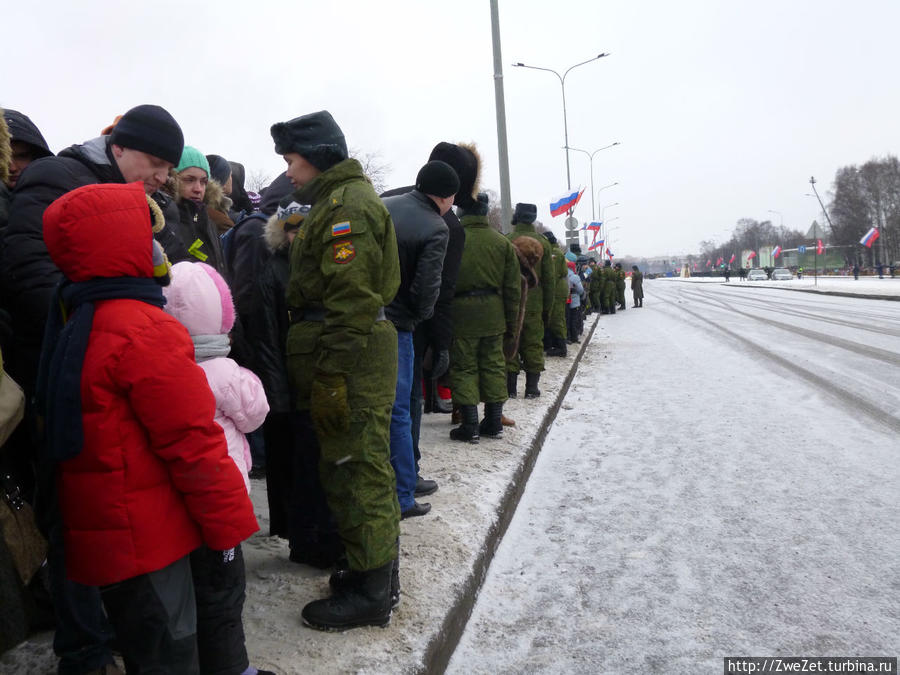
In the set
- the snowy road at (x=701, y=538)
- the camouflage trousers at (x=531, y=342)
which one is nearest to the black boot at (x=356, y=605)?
the snowy road at (x=701, y=538)

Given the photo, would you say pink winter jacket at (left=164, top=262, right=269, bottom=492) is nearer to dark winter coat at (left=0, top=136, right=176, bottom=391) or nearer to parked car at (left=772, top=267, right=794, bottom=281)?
dark winter coat at (left=0, top=136, right=176, bottom=391)

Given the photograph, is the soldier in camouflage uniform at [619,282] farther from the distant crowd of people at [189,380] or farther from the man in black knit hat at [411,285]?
the distant crowd of people at [189,380]

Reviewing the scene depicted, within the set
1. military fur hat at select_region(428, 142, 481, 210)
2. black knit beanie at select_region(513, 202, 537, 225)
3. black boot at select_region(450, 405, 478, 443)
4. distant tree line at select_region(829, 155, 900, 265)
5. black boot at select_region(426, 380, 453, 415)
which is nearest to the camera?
military fur hat at select_region(428, 142, 481, 210)

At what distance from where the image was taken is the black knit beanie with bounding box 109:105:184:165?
2.64 meters

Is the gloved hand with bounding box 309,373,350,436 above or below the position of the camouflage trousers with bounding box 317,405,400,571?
above

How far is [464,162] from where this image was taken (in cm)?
469

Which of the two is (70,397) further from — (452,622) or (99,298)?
(452,622)

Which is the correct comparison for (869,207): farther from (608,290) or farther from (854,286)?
(608,290)

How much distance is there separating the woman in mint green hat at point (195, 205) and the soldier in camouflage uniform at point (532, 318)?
375 centimetres

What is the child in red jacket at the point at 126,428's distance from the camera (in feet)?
5.93

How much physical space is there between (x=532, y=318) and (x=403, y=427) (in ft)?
13.3

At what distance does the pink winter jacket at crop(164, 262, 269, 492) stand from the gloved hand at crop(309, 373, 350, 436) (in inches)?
7.1

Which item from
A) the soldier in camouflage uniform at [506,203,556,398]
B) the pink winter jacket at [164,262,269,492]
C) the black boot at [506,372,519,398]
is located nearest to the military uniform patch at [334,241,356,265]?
the pink winter jacket at [164,262,269,492]

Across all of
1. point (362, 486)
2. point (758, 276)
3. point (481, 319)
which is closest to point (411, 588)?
point (362, 486)
